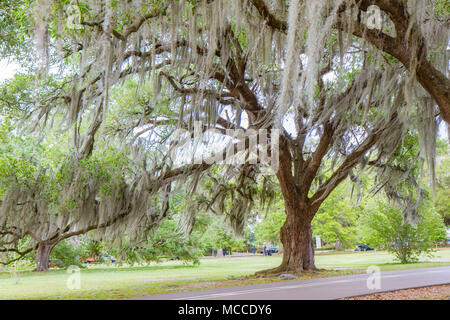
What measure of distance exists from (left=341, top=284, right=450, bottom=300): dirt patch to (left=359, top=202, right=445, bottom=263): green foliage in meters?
8.69

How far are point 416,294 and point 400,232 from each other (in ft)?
32.2

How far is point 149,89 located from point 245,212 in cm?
507

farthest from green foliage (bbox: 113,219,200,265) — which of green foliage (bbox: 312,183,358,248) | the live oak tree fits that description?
green foliage (bbox: 312,183,358,248)

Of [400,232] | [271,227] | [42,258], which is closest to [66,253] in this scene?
[42,258]

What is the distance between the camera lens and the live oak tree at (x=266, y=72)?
17.0 feet

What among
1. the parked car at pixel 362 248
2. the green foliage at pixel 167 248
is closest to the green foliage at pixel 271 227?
the green foliage at pixel 167 248

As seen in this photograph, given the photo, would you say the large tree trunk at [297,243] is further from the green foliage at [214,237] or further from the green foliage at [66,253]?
the green foliage at [66,253]

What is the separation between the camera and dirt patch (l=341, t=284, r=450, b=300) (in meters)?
6.21

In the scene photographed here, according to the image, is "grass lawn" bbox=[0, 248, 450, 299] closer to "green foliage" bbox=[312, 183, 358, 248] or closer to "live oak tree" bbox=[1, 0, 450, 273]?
"live oak tree" bbox=[1, 0, 450, 273]

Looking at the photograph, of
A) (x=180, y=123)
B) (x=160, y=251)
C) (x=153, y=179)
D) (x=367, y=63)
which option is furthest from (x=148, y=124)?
(x=160, y=251)

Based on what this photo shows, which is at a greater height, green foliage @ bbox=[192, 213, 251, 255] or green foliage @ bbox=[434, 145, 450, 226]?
green foliage @ bbox=[434, 145, 450, 226]

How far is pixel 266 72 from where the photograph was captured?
8.65 metres

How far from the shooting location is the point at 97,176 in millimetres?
8133
